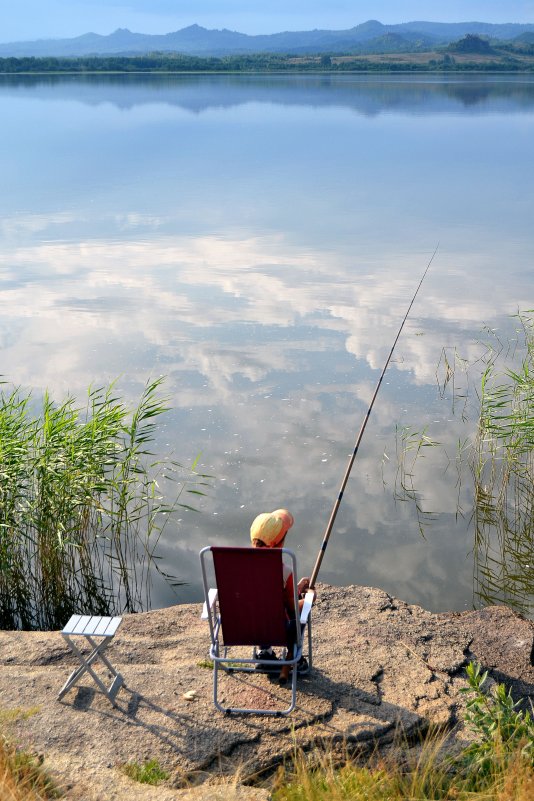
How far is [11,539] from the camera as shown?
652cm

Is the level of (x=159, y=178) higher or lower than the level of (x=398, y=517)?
higher

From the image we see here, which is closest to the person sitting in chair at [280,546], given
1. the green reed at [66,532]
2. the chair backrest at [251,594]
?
the chair backrest at [251,594]

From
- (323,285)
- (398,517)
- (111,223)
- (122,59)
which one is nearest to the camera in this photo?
A: (398,517)

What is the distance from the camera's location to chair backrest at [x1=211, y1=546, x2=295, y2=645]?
4.15 metres

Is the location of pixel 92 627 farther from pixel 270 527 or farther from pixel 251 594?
pixel 270 527

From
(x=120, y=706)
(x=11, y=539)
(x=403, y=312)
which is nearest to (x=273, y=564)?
(x=120, y=706)

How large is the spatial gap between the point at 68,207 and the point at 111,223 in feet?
8.35

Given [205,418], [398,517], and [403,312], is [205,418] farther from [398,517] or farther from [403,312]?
[403,312]

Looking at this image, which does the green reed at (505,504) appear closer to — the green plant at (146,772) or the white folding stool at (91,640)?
the white folding stool at (91,640)

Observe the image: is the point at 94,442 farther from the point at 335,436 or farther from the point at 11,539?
the point at 335,436

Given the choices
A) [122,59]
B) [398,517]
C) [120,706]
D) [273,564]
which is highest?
[122,59]

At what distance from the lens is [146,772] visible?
154 inches

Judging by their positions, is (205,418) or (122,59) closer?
(205,418)

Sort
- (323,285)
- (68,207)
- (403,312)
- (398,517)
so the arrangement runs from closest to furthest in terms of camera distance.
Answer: (398,517) < (403,312) < (323,285) < (68,207)
